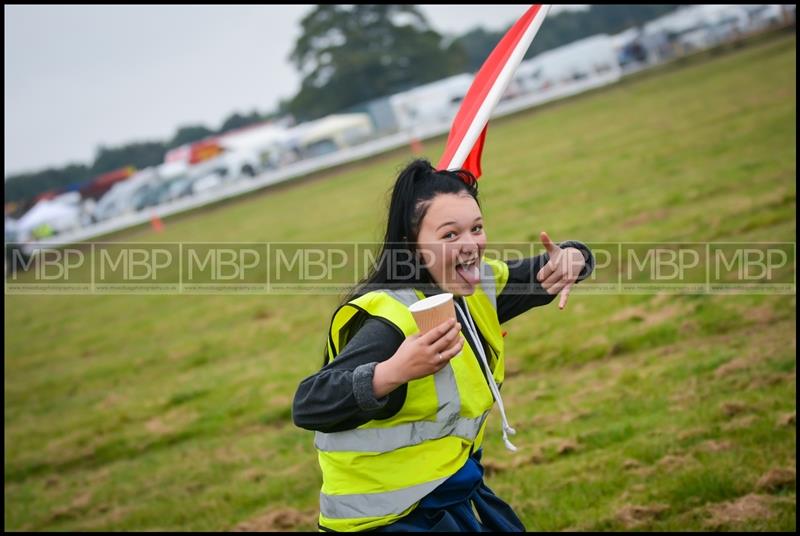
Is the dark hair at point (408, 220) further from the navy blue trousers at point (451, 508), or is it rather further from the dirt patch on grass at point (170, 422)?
the dirt patch on grass at point (170, 422)

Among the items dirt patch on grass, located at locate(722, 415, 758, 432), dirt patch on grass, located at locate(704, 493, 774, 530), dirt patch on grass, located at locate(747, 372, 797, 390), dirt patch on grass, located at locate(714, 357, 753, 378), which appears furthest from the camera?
dirt patch on grass, located at locate(714, 357, 753, 378)

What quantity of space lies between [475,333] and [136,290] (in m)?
14.5

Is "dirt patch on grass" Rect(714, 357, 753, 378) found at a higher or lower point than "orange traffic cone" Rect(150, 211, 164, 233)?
lower

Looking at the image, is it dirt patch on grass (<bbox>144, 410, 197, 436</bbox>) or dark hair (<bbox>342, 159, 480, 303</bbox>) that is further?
dirt patch on grass (<bbox>144, 410, 197, 436</bbox>)

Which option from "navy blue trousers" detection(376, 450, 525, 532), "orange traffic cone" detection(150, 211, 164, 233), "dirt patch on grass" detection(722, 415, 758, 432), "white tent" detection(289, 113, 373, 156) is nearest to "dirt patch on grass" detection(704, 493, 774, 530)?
"dirt patch on grass" detection(722, 415, 758, 432)

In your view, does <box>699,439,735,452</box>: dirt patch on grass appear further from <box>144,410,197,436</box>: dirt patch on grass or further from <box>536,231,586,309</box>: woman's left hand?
<box>144,410,197,436</box>: dirt patch on grass

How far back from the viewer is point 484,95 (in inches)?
Result: 114

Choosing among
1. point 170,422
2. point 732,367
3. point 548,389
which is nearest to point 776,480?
point 732,367

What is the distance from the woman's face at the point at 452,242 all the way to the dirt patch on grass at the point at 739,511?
1.96 m

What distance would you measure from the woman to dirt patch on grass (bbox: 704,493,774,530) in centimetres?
151

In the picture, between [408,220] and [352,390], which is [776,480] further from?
[352,390]

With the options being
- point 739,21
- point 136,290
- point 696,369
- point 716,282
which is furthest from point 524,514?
point 739,21

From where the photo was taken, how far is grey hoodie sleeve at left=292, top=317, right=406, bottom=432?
7.06 ft

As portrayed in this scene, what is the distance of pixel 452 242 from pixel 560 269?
1.55ft
